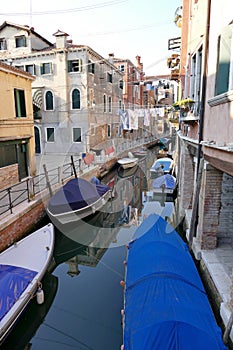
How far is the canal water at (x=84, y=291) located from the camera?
4.98m

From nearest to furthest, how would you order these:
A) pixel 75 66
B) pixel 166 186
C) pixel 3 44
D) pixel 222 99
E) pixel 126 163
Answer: pixel 222 99
pixel 166 186
pixel 75 66
pixel 3 44
pixel 126 163

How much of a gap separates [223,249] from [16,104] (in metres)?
11.0

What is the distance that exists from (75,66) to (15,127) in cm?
995

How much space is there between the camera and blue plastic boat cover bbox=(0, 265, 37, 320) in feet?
15.4

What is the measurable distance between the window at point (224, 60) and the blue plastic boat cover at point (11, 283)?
546 centimetres

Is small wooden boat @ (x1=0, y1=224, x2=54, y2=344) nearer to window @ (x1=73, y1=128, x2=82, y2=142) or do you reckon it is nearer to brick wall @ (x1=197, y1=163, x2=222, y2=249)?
brick wall @ (x1=197, y1=163, x2=222, y2=249)

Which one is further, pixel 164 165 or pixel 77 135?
pixel 77 135

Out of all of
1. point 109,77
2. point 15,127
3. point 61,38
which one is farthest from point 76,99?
point 15,127

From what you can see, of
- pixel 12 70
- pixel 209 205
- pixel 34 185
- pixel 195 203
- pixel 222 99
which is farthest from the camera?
pixel 12 70

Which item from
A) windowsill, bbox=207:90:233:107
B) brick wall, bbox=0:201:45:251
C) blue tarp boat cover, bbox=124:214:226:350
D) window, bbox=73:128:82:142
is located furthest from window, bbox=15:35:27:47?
blue tarp boat cover, bbox=124:214:226:350

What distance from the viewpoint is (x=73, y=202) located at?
381 inches

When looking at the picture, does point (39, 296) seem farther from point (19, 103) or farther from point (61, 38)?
point (61, 38)

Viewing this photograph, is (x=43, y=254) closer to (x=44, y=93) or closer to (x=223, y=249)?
(x=223, y=249)

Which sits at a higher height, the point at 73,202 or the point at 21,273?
the point at 73,202
